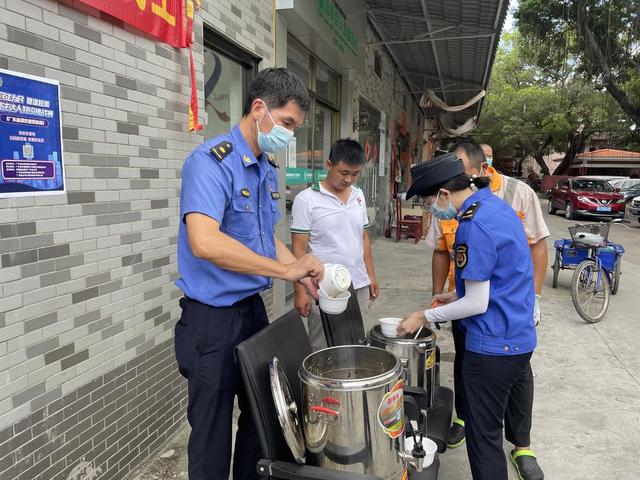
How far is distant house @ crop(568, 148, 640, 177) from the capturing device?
124 feet

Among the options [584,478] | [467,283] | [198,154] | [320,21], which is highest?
[320,21]

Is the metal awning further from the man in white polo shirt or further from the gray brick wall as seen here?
the man in white polo shirt

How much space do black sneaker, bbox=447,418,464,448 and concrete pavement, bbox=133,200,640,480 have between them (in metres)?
0.04

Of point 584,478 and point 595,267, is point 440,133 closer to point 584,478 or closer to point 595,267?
point 595,267

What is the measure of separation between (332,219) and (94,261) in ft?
4.66

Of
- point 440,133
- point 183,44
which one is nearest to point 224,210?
point 183,44

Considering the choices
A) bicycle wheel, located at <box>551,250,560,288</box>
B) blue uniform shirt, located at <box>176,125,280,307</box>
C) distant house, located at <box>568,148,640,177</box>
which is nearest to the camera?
blue uniform shirt, located at <box>176,125,280,307</box>

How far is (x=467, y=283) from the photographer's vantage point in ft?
6.69

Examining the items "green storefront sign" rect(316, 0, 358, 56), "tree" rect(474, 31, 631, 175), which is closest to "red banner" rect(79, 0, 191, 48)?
"green storefront sign" rect(316, 0, 358, 56)

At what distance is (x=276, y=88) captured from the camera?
182 cm

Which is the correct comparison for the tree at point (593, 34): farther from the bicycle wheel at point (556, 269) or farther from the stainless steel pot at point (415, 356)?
the stainless steel pot at point (415, 356)

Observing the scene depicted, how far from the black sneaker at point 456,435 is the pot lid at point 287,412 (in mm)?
1764

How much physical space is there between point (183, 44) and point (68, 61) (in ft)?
2.99

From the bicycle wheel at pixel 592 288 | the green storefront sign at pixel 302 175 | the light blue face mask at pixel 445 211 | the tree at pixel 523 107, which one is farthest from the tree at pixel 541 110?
the light blue face mask at pixel 445 211
